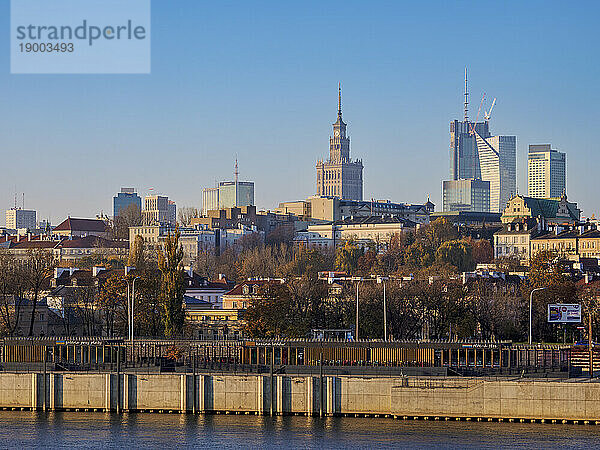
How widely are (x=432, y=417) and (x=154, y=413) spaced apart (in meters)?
16.9

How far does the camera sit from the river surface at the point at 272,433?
75.6 metres

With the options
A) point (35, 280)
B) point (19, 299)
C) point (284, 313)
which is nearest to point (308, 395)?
point (284, 313)

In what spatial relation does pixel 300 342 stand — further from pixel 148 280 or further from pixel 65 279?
pixel 65 279

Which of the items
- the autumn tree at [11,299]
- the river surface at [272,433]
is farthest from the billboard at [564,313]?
the autumn tree at [11,299]

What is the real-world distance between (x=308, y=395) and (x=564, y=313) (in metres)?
35.9

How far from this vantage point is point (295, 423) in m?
82.5

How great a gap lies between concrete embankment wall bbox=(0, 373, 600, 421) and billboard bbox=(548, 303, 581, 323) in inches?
1284

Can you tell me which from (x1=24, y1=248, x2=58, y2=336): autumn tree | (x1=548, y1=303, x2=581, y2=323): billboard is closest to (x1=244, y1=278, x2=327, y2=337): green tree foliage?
(x1=24, y1=248, x2=58, y2=336): autumn tree

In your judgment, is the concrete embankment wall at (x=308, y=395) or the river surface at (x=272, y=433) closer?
the river surface at (x=272, y=433)

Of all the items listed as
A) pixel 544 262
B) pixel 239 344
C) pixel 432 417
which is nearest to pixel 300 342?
pixel 239 344

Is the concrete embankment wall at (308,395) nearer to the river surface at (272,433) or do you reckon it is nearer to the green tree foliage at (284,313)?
the river surface at (272,433)

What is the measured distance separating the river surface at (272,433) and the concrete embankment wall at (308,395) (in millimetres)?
1121

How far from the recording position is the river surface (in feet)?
248

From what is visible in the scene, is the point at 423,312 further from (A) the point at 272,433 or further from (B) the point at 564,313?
(A) the point at 272,433
